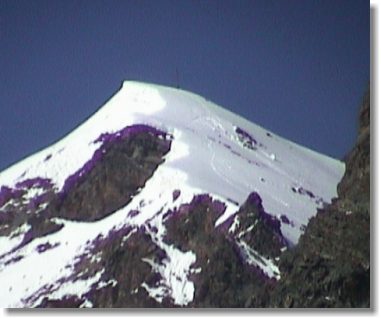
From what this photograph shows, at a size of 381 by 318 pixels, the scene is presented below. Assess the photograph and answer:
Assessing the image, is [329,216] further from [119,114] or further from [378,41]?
[119,114]

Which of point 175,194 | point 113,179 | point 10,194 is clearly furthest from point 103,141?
point 175,194

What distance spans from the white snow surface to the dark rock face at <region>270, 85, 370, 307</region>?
1817 centimetres

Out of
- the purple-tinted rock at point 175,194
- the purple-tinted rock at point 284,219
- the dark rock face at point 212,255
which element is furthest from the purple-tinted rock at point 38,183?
the purple-tinted rock at point 284,219

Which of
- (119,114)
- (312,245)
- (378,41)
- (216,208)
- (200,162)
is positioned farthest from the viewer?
(119,114)

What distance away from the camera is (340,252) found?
42.7ft

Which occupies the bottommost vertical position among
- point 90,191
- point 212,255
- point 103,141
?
point 90,191

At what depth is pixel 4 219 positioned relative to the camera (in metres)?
48.1

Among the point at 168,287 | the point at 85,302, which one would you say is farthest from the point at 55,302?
the point at 168,287

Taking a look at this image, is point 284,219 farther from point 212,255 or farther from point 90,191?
point 90,191

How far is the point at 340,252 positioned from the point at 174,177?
32.9m

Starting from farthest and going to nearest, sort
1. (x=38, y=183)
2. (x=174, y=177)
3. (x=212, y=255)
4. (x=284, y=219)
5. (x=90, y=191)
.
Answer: (x=38, y=183)
(x=90, y=191)
(x=174, y=177)
(x=284, y=219)
(x=212, y=255)

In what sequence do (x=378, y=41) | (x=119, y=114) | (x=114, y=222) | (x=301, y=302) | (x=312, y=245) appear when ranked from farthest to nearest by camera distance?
(x=119, y=114) < (x=114, y=222) < (x=312, y=245) < (x=301, y=302) < (x=378, y=41)

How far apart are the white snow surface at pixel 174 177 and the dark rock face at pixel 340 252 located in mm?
18170

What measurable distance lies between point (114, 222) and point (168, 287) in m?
8.39
